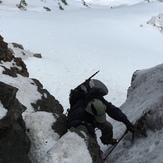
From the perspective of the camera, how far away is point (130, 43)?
95.6 ft

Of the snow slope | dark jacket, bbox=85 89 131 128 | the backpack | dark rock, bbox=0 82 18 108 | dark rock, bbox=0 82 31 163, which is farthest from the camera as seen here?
the backpack

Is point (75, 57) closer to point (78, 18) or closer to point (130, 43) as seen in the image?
point (130, 43)

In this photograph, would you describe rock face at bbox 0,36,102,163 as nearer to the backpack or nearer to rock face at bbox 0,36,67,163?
rock face at bbox 0,36,67,163

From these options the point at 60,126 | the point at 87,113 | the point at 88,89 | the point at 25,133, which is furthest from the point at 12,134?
the point at 88,89

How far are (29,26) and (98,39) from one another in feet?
21.0

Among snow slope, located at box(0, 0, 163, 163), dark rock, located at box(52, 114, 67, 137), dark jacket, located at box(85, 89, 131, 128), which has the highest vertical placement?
dark jacket, located at box(85, 89, 131, 128)

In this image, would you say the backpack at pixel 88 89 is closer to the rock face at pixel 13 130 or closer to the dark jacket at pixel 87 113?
the dark jacket at pixel 87 113

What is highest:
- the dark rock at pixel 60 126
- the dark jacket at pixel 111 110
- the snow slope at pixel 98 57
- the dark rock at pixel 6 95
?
the dark jacket at pixel 111 110

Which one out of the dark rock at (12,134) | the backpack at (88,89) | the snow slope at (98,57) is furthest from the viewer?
the backpack at (88,89)

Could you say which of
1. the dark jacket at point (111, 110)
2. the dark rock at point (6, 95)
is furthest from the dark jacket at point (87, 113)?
the dark rock at point (6, 95)

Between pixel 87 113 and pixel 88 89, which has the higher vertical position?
pixel 88 89

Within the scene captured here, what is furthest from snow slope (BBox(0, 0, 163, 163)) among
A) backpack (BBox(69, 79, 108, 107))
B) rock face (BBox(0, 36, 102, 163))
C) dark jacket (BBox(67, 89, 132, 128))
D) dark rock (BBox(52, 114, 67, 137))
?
backpack (BBox(69, 79, 108, 107))

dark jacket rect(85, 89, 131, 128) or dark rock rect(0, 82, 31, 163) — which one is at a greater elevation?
dark jacket rect(85, 89, 131, 128)

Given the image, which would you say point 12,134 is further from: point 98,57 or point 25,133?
point 98,57
